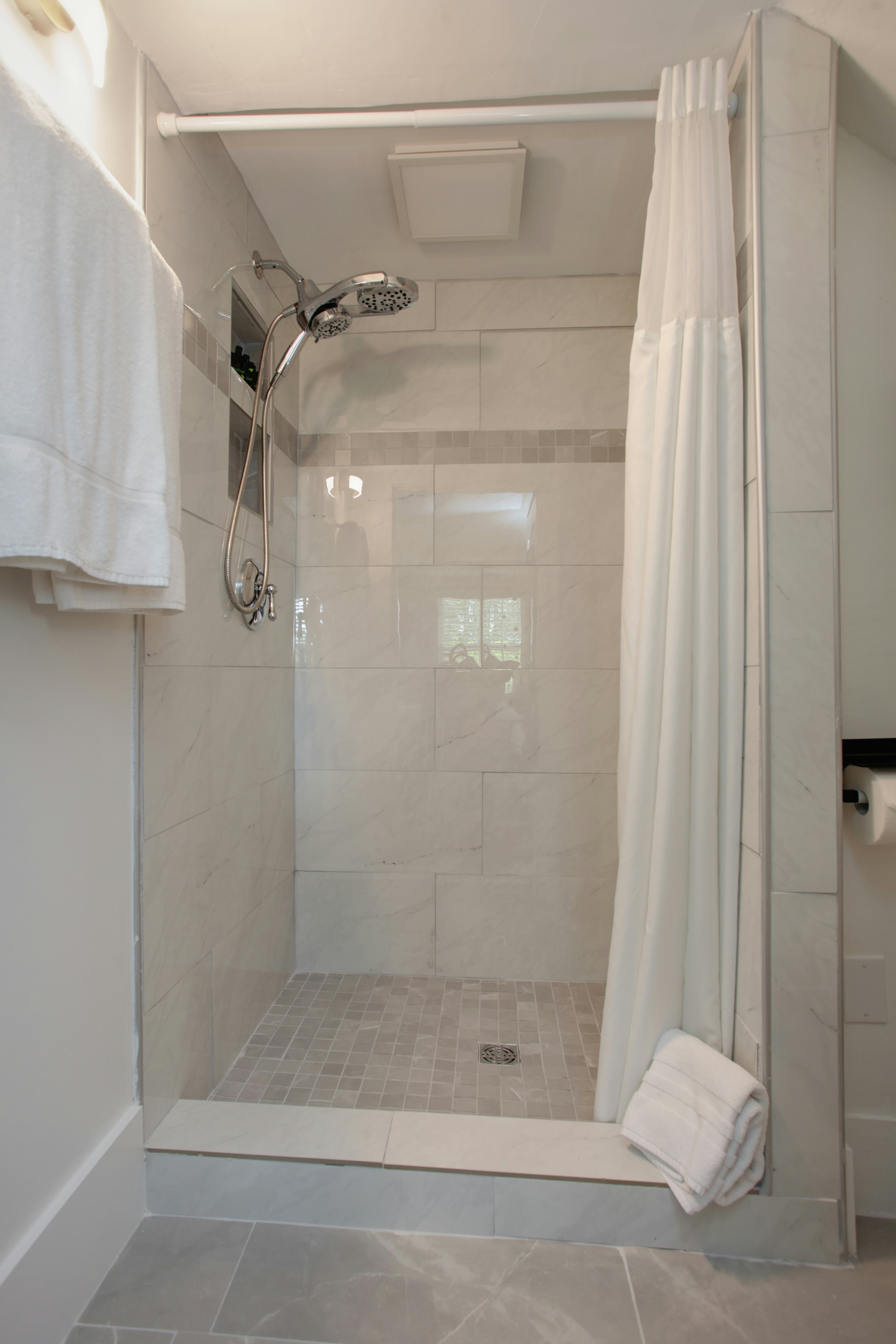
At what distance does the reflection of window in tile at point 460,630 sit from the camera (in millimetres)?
2146

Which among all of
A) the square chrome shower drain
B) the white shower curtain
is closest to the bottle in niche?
the white shower curtain

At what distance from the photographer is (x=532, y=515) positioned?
2131 millimetres

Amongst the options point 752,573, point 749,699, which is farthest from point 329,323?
point 749,699

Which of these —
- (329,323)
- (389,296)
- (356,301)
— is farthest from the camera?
(356,301)

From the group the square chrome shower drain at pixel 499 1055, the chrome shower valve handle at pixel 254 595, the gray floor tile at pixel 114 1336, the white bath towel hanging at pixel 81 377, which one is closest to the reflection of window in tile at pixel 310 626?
the chrome shower valve handle at pixel 254 595

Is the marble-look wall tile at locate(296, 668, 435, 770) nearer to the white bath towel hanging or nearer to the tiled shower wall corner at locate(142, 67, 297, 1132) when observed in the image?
the tiled shower wall corner at locate(142, 67, 297, 1132)

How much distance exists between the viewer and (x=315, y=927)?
2.20 m

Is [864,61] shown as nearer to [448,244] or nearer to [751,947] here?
[448,244]

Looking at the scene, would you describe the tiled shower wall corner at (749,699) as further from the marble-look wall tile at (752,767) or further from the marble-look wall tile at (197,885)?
the marble-look wall tile at (197,885)

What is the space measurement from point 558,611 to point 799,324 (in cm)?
105

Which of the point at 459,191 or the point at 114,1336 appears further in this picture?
the point at 459,191

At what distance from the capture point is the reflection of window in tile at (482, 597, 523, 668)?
7.00ft

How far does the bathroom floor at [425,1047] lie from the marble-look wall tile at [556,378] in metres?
1.70

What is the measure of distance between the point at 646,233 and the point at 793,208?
258 mm
